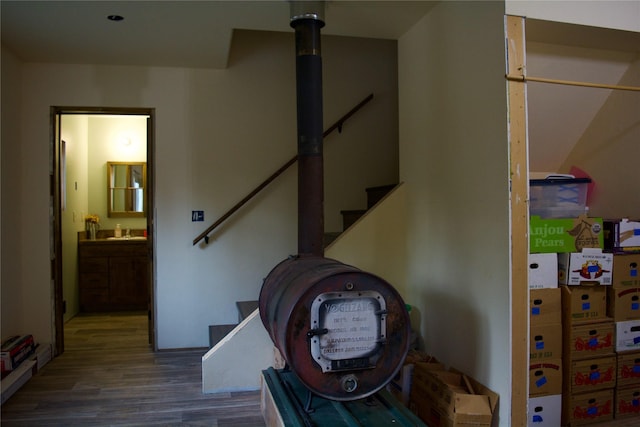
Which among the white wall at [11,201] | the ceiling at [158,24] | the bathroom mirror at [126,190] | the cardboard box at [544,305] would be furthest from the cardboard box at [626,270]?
the bathroom mirror at [126,190]

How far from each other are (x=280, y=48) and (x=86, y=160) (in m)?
3.24

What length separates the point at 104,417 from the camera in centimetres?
290

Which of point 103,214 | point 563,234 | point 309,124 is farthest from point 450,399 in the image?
point 103,214

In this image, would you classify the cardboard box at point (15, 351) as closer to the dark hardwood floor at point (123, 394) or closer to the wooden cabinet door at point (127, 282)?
the dark hardwood floor at point (123, 394)

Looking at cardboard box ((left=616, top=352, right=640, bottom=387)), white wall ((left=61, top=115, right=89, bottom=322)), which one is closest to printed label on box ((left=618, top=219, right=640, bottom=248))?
cardboard box ((left=616, top=352, right=640, bottom=387))

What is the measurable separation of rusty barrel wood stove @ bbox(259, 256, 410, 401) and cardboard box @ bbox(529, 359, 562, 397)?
0.99 meters

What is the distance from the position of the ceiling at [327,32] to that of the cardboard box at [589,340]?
113 cm

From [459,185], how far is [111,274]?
457 cm

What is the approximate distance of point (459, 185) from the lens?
277 centimetres

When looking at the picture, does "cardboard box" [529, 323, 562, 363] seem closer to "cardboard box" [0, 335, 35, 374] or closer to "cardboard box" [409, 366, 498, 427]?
"cardboard box" [409, 366, 498, 427]

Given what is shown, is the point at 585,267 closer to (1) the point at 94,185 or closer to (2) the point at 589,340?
(2) the point at 589,340

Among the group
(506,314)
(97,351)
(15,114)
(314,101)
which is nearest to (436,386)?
(506,314)

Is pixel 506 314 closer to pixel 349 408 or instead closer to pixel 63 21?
pixel 349 408

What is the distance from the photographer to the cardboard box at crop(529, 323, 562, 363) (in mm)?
2680
